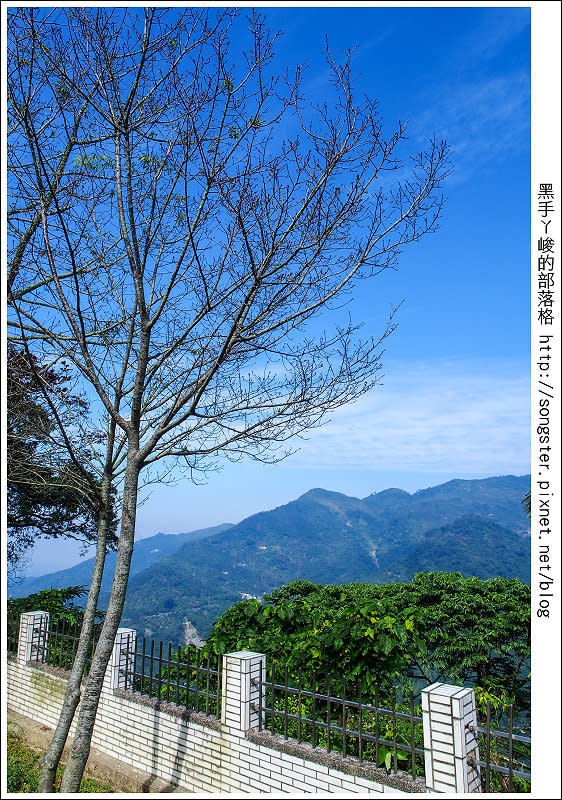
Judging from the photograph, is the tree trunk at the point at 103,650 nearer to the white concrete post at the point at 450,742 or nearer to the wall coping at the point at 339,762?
the wall coping at the point at 339,762

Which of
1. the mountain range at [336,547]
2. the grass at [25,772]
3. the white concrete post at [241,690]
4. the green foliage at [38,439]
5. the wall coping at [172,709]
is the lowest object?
the mountain range at [336,547]

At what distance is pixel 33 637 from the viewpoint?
8.96 meters

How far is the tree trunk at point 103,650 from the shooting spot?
5133mm

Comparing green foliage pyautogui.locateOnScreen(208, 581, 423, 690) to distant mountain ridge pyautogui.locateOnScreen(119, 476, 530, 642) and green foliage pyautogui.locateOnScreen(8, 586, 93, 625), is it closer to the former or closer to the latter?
green foliage pyautogui.locateOnScreen(8, 586, 93, 625)

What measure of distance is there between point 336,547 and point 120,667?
467 ft

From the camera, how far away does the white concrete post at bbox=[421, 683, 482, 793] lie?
4.17 meters

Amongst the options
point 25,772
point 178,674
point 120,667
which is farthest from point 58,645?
point 178,674

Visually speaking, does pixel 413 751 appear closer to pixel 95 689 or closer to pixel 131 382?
pixel 95 689

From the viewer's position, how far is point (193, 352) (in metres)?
6.83

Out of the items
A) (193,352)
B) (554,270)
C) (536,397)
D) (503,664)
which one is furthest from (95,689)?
(503,664)

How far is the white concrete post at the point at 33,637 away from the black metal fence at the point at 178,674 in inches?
104

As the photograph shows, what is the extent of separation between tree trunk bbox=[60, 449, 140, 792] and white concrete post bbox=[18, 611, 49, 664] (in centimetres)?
412

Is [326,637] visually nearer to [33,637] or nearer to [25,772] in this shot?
[25,772]

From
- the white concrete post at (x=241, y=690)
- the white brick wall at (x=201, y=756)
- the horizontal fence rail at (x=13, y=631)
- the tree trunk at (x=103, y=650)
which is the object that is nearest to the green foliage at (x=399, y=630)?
the white concrete post at (x=241, y=690)
